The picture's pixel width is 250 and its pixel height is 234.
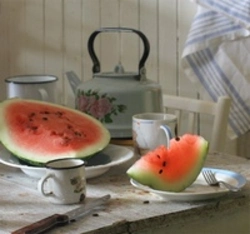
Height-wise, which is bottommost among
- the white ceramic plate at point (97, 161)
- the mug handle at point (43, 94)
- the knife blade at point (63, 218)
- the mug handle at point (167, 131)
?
the knife blade at point (63, 218)

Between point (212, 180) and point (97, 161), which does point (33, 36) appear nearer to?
point (97, 161)

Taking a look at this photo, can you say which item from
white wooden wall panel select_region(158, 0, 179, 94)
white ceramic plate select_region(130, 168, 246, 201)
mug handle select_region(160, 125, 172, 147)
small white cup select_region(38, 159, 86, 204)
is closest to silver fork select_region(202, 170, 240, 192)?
white ceramic plate select_region(130, 168, 246, 201)

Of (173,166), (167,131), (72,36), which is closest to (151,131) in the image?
(167,131)

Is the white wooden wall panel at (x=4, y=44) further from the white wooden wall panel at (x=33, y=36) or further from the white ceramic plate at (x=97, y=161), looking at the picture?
the white ceramic plate at (x=97, y=161)

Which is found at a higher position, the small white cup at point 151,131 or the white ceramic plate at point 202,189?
the small white cup at point 151,131

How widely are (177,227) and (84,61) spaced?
1.25m

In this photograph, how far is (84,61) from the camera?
7.41 ft

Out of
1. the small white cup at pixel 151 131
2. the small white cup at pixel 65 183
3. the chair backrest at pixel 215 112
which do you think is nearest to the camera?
the small white cup at pixel 65 183

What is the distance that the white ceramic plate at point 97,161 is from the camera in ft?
4.13

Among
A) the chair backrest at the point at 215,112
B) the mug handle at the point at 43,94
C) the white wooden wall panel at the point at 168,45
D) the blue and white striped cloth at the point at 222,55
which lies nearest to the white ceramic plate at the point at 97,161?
the mug handle at the point at 43,94

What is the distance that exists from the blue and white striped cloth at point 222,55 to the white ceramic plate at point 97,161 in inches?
23.9

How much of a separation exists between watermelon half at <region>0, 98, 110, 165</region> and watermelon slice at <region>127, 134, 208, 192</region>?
139 millimetres

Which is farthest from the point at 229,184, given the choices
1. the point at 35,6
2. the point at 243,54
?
the point at 35,6

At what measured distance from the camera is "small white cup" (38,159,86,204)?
1118 millimetres
